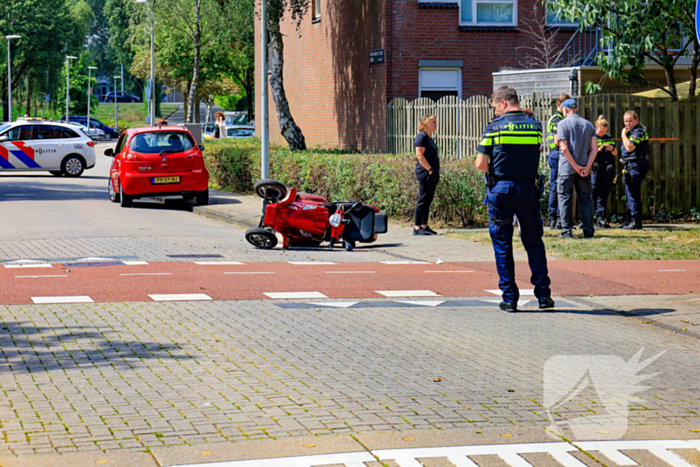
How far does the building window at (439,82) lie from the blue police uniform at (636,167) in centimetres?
836

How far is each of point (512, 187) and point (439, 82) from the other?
14496 mm

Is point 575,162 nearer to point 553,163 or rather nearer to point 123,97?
point 553,163

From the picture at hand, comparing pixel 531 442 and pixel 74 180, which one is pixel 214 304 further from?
pixel 74 180

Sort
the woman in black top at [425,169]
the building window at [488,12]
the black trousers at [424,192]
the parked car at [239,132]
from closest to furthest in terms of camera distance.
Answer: the woman in black top at [425,169] < the black trousers at [424,192] < the building window at [488,12] < the parked car at [239,132]

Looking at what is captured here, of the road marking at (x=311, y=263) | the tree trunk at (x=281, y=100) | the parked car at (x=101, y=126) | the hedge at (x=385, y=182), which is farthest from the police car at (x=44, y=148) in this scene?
the parked car at (x=101, y=126)

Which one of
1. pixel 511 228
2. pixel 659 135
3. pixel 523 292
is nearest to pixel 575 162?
pixel 659 135

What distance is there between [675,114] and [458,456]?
12.5 metres

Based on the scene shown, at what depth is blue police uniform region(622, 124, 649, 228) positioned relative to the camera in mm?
14148

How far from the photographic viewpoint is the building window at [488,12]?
72.2ft

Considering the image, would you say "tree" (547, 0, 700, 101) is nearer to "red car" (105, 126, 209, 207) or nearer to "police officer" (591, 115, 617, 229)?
"police officer" (591, 115, 617, 229)

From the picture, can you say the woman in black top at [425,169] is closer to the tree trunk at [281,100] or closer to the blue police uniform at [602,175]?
the blue police uniform at [602,175]

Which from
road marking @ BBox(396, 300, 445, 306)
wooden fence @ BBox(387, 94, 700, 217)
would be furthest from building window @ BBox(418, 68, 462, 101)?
road marking @ BBox(396, 300, 445, 306)

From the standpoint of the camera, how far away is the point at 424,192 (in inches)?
544

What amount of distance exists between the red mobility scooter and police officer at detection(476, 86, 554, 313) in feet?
15.4
